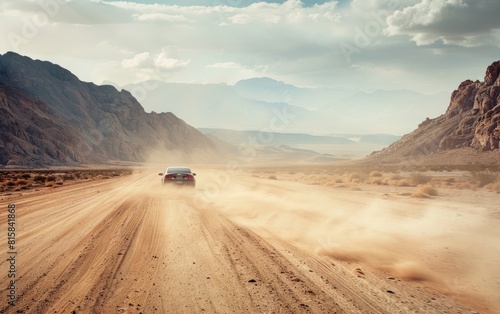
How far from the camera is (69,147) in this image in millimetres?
104312

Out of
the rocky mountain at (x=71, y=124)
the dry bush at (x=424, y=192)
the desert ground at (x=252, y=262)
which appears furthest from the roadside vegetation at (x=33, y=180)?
the rocky mountain at (x=71, y=124)

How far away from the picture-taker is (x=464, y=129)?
94.5 metres

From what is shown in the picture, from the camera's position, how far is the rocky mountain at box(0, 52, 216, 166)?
92.0 m


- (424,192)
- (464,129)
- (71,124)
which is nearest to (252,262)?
(424,192)

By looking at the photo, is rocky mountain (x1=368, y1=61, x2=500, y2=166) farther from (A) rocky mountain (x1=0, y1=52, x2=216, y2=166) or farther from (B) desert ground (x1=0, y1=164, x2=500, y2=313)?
(A) rocky mountain (x1=0, y1=52, x2=216, y2=166)

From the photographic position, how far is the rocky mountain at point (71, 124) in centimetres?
9200

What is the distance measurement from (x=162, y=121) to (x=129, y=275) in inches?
6690

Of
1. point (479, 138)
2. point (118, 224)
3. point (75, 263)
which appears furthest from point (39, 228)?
point (479, 138)

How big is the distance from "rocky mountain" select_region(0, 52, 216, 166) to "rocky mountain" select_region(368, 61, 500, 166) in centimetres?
8873

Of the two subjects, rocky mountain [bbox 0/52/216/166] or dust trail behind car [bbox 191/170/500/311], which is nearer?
dust trail behind car [bbox 191/170/500/311]

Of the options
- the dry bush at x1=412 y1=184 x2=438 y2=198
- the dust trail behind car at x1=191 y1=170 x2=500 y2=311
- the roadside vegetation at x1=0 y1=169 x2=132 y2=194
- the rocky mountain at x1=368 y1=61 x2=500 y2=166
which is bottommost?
the roadside vegetation at x1=0 y1=169 x2=132 y2=194

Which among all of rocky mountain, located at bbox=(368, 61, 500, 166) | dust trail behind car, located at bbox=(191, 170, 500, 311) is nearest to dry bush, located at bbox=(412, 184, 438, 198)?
dust trail behind car, located at bbox=(191, 170, 500, 311)

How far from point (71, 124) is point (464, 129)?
123 meters

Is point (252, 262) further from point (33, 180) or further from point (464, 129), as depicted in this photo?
point (464, 129)
